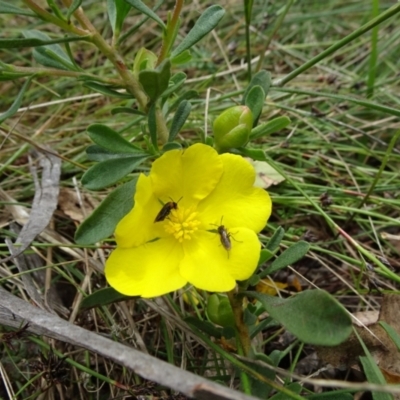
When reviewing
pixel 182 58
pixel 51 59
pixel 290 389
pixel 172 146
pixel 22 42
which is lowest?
pixel 290 389

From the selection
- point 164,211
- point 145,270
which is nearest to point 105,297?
point 145,270

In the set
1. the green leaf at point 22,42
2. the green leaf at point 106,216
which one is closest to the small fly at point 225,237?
the green leaf at point 106,216

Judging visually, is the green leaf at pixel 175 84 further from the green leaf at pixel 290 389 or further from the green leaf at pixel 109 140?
the green leaf at pixel 290 389

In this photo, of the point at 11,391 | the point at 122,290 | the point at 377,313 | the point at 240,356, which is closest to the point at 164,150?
the point at 122,290

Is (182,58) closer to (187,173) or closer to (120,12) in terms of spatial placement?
(120,12)

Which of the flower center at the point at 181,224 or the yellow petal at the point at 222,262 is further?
the flower center at the point at 181,224

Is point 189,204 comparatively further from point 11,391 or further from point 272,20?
point 272,20
